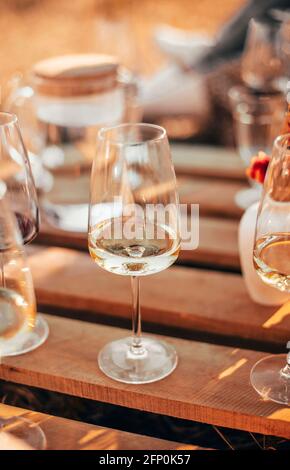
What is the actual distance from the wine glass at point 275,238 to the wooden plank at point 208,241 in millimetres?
297

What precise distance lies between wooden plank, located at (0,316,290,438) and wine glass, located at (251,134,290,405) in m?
0.02

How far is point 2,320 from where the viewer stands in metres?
0.81

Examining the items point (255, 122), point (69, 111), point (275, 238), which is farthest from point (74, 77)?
point (275, 238)

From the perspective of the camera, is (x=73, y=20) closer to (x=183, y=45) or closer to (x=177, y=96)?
(x=183, y=45)

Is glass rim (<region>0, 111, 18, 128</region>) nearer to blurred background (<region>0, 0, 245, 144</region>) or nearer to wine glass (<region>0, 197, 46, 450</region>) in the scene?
wine glass (<region>0, 197, 46, 450</region>)

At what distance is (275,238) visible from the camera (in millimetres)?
854

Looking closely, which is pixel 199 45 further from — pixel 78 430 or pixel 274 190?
pixel 78 430

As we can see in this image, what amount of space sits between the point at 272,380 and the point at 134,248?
22cm

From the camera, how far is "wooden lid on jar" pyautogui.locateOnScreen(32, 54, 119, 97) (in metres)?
1.23

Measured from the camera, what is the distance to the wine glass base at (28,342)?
3.02 ft

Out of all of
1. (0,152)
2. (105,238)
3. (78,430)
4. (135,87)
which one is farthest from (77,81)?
(78,430)

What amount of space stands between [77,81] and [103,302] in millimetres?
397

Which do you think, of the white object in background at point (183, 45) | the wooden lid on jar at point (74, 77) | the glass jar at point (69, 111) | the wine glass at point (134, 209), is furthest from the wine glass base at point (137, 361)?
the white object in background at point (183, 45)
